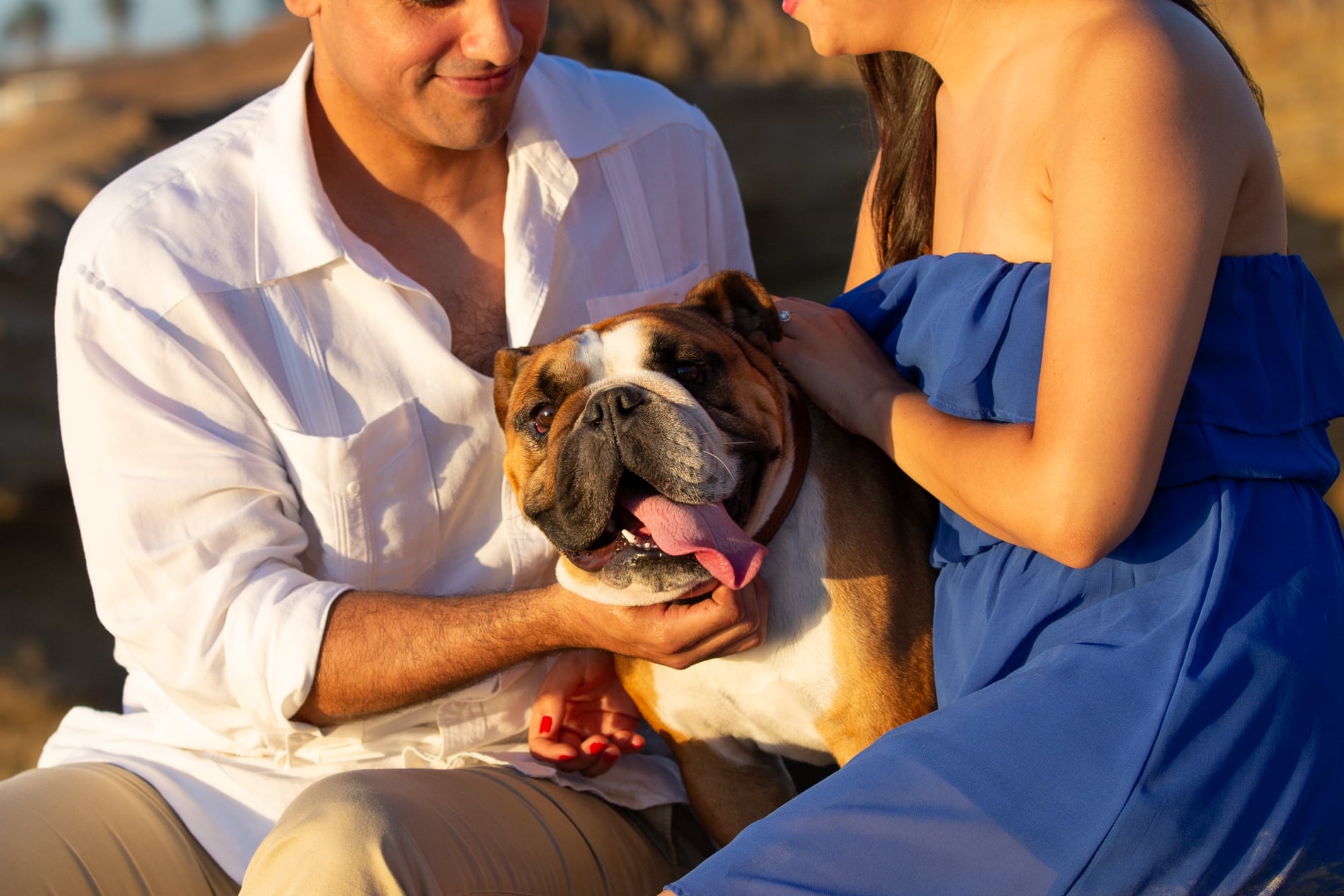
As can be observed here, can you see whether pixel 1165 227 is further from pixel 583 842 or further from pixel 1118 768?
pixel 583 842

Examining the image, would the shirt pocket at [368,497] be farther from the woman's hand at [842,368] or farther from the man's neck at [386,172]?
the woman's hand at [842,368]

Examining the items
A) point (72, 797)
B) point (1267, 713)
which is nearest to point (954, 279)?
Answer: point (1267, 713)

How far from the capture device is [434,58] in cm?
309

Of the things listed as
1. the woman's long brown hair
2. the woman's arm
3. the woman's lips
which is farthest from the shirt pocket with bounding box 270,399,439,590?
the woman's arm

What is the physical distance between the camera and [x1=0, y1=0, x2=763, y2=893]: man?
109 inches

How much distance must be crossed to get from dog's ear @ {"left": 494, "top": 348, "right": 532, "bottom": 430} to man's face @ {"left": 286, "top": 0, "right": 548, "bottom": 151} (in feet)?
2.13

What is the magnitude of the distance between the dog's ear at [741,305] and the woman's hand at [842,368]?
0.12 ft

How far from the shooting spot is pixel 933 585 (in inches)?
107

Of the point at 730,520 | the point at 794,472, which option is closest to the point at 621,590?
the point at 730,520

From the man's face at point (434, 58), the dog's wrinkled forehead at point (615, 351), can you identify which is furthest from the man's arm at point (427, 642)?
the man's face at point (434, 58)

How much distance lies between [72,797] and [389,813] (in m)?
0.96

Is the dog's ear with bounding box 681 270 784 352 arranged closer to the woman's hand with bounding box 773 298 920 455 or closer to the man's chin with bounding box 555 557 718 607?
the woman's hand with bounding box 773 298 920 455

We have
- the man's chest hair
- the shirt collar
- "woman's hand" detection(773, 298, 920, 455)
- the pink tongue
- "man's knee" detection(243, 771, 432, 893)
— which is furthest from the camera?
the man's chest hair

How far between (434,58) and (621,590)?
1478 millimetres
